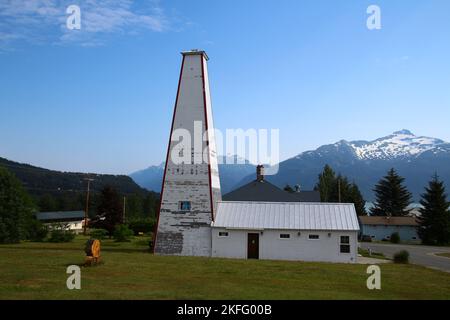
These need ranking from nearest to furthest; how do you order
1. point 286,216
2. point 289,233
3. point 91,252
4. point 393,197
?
1. point 91,252
2. point 289,233
3. point 286,216
4. point 393,197

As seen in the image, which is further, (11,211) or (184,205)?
(11,211)

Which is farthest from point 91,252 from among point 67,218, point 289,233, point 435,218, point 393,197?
point 67,218

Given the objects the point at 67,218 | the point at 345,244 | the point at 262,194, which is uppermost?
the point at 262,194

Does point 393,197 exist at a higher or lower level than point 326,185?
lower

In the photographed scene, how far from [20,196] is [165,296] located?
1271 inches

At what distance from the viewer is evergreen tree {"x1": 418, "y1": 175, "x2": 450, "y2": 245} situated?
50594 mm

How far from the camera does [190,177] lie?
94.5 feet

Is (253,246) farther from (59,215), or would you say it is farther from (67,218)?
(67,218)

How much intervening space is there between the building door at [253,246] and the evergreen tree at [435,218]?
108ft

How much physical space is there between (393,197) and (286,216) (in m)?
52.0

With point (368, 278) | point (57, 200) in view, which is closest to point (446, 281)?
point (368, 278)

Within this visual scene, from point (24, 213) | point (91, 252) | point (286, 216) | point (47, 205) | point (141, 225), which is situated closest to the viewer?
point (91, 252)

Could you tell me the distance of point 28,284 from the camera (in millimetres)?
14547
